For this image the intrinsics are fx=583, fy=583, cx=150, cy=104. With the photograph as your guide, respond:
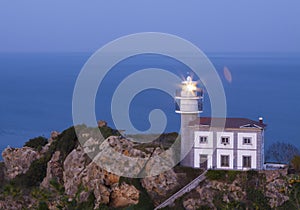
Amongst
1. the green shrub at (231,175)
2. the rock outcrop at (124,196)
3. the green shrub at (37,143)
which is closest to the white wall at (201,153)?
the green shrub at (231,175)

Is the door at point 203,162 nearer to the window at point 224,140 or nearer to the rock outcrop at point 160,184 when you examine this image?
the window at point 224,140

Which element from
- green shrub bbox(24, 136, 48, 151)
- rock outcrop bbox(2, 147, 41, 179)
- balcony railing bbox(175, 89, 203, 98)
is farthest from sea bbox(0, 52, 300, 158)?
balcony railing bbox(175, 89, 203, 98)

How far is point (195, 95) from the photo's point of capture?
69.8ft

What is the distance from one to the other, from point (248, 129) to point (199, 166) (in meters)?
2.20

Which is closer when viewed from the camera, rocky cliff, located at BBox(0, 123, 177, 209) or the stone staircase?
the stone staircase

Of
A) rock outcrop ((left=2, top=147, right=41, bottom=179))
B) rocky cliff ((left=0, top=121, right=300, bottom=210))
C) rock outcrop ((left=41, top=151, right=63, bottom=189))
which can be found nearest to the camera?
rocky cliff ((left=0, top=121, right=300, bottom=210))

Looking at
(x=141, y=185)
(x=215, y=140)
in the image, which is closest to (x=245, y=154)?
(x=215, y=140)

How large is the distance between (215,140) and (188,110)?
1.51 m

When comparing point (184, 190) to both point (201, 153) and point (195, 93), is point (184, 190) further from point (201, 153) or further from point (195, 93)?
point (195, 93)

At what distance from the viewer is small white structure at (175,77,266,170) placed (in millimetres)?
20469

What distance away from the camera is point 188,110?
21266 millimetres

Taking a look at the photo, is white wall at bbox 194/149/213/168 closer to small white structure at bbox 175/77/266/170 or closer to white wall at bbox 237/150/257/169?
small white structure at bbox 175/77/266/170

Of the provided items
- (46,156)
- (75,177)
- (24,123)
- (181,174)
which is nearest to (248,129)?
(181,174)

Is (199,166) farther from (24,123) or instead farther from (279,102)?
(279,102)
